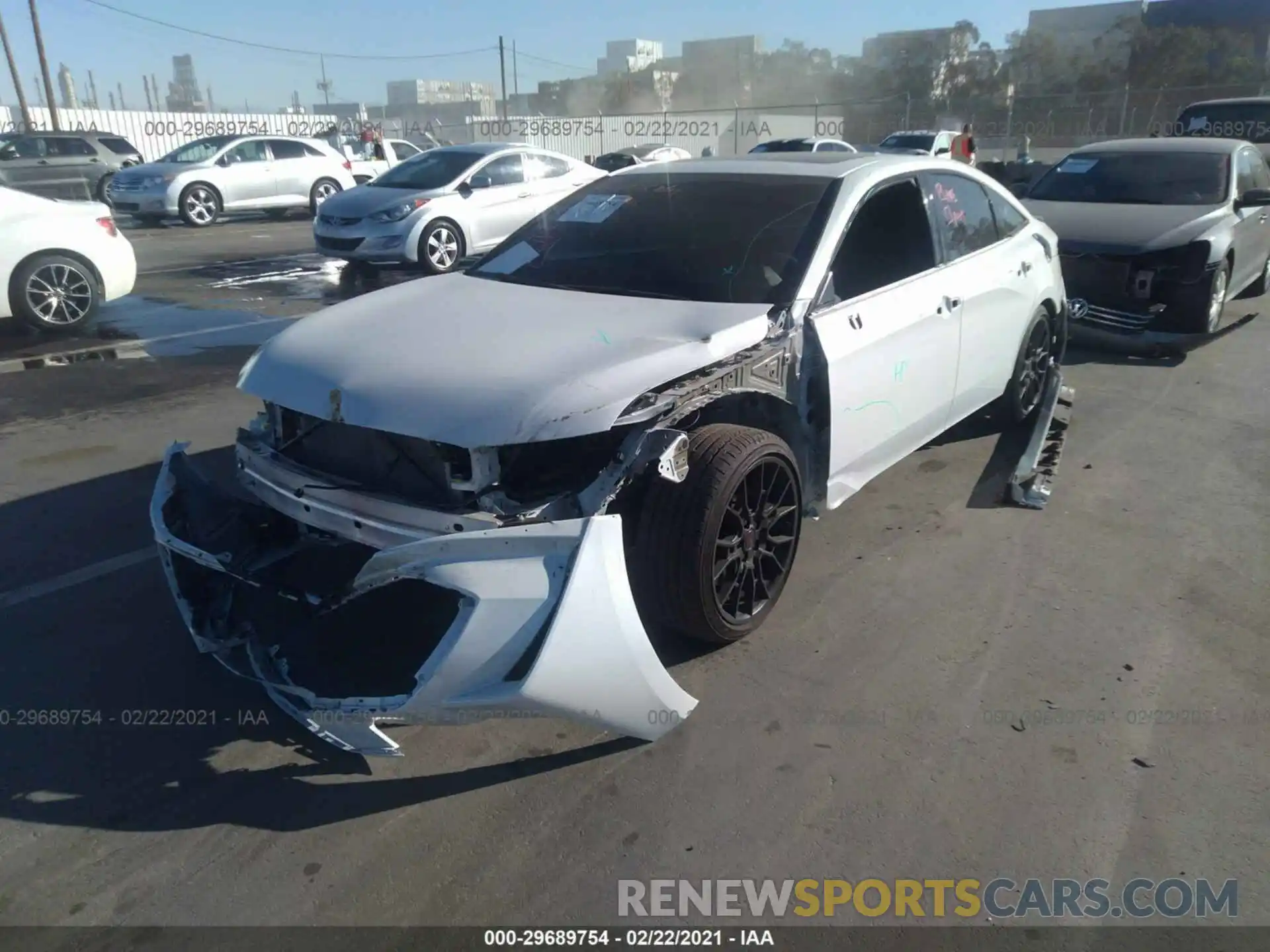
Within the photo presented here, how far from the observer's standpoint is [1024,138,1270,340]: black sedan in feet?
26.0

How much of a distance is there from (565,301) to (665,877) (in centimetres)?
225

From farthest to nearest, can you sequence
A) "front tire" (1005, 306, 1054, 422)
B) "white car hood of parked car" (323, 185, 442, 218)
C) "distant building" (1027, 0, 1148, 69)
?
1. "distant building" (1027, 0, 1148, 69)
2. "white car hood of parked car" (323, 185, 442, 218)
3. "front tire" (1005, 306, 1054, 422)

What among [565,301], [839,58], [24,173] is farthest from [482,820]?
[839,58]

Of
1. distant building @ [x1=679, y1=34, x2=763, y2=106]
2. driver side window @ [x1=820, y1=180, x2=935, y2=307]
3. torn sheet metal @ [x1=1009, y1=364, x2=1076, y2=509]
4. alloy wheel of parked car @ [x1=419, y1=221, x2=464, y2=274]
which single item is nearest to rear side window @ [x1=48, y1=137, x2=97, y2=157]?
alloy wheel of parked car @ [x1=419, y1=221, x2=464, y2=274]

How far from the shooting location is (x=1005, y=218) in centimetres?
557

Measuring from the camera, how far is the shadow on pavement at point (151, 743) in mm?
2842

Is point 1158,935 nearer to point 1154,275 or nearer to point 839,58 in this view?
point 1154,275

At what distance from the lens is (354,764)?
304 centimetres

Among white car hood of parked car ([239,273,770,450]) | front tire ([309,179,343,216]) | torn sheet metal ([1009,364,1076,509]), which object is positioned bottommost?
torn sheet metal ([1009,364,1076,509])

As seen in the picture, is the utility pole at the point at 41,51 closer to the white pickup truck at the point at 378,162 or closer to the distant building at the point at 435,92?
the white pickup truck at the point at 378,162

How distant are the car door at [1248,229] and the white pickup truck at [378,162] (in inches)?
678

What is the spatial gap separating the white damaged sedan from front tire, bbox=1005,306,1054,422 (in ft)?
3.49

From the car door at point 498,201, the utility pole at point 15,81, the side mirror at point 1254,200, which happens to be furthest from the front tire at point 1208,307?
the utility pole at point 15,81

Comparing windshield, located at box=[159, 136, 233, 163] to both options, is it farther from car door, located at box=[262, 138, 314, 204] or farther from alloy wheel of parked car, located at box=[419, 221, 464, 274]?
alloy wheel of parked car, located at box=[419, 221, 464, 274]
